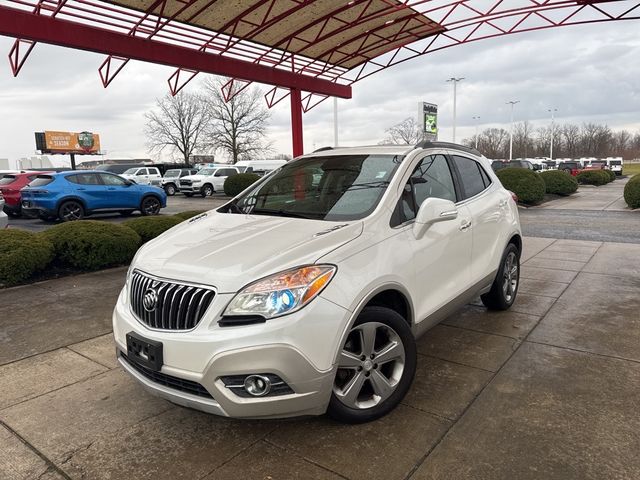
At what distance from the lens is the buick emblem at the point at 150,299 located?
2691 mm

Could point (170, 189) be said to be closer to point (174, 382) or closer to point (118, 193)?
point (118, 193)

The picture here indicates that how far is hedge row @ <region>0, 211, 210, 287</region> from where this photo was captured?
632 cm

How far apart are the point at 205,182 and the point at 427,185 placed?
2568 cm

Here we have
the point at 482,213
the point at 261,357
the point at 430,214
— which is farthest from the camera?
the point at 482,213

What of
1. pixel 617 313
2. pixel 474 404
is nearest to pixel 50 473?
pixel 474 404

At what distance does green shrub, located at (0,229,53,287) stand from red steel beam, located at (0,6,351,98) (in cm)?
593

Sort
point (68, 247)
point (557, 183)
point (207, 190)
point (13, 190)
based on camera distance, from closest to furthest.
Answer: point (68, 247), point (13, 190), point (557, 183), point (207, 190)

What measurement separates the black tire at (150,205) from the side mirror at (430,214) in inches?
580

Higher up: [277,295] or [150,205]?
[277,295]

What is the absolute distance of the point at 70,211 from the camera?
565 inches

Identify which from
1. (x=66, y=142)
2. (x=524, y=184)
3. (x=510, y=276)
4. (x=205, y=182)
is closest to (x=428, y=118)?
(x=524, y=184)

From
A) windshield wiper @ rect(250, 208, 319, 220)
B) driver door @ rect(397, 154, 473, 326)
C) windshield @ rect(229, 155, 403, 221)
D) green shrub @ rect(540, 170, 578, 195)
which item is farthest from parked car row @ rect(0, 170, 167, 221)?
green shrub @ rect(540, 170, 578, 195)

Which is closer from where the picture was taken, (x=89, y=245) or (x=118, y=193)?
(x=89, y=245)

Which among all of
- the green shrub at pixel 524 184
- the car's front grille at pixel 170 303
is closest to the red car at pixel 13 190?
the car's front grille at pixel 170 303
